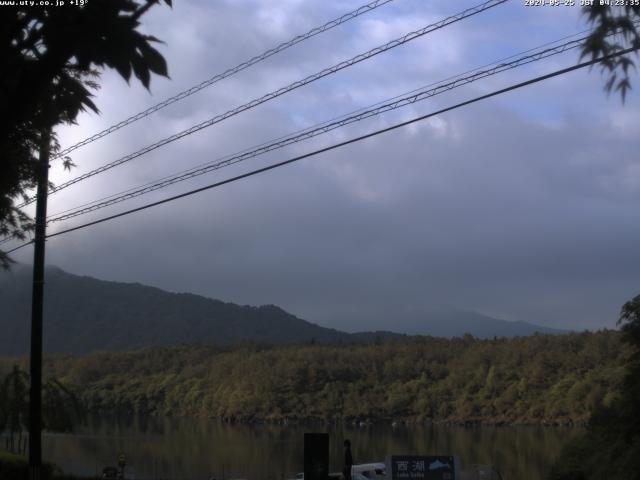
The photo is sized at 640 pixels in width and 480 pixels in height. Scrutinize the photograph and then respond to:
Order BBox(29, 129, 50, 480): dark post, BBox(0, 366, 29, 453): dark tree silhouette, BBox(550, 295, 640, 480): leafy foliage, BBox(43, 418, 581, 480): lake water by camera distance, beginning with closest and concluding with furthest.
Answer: BBox(29, 129, 50, 480): dark post → BBox(550, 295, 640, 480): leafy foliage → BBox(0, 366, 29, 453): dark tree silhouette → BBox(43, 418, 581, 480): lake water

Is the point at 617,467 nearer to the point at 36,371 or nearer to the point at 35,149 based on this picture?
the point at 36,371

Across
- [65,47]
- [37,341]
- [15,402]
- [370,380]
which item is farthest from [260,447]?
[65,47]

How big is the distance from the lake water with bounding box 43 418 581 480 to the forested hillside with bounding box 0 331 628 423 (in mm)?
4802

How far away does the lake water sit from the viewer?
5069cm

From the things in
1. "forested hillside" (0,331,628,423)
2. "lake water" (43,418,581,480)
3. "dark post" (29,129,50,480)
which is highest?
"dark post" (29,129,50,480)

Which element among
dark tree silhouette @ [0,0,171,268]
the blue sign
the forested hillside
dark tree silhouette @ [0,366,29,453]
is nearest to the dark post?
dark tree silhouette @ [0,366,29,453]

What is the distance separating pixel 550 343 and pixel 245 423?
3960 cm

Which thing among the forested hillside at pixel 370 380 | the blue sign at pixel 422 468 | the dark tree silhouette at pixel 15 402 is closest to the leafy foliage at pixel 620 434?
the blue sign at pixel 422 468

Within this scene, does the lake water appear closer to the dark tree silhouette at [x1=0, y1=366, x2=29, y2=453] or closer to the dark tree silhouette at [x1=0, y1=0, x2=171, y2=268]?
the dark tree silhouette at [x1=0, y1=366, x2=29, y2=453]

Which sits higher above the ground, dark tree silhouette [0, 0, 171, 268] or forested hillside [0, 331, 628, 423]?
dark tree silhouette [0, 0, 171, 268]

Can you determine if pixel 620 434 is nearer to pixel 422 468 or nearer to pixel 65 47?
pixel 422 468

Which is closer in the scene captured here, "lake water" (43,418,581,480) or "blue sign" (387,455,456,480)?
"blue sign" (387,455,456,480)

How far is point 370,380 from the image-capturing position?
111250 millimetres

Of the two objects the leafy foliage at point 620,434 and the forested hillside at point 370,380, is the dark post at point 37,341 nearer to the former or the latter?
the leafy foliage at point 620,434
